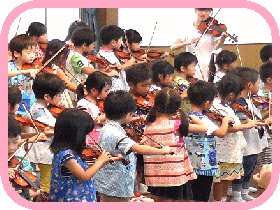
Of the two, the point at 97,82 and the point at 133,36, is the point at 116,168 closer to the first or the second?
the point at 97,82

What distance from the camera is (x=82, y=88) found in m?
3.33

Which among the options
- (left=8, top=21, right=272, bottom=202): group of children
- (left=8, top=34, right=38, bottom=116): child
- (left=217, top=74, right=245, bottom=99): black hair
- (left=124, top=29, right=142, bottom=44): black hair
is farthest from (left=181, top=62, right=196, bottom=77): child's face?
(left=8, top=34, right=38, bottom=116): child

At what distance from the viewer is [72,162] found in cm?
240

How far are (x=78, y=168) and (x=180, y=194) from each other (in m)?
0.90

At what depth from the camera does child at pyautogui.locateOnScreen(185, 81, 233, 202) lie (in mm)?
3330

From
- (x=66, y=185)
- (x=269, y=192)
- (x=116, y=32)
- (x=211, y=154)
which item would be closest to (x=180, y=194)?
(x=211, y=154)

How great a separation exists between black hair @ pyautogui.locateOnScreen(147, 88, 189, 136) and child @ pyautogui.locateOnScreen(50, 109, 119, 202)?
67cm

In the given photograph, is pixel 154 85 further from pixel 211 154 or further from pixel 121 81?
pixel 211 154

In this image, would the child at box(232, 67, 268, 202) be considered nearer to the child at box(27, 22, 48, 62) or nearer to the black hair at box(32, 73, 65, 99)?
the black hair at box(32, 73, 65, 99)

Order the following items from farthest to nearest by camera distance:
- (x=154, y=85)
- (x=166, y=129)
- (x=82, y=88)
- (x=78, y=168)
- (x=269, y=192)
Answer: (x=154, y=85), (x=82, y=88), (x=166, y=129), (x=269, y=192), (x=78, y=168)

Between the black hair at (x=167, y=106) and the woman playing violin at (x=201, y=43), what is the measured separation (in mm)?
1589

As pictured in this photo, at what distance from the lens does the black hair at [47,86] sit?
306 cm

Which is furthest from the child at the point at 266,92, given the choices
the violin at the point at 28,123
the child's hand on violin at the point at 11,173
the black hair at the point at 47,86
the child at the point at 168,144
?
the child's hand on violin at the point at 11,173

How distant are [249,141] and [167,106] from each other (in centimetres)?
87
